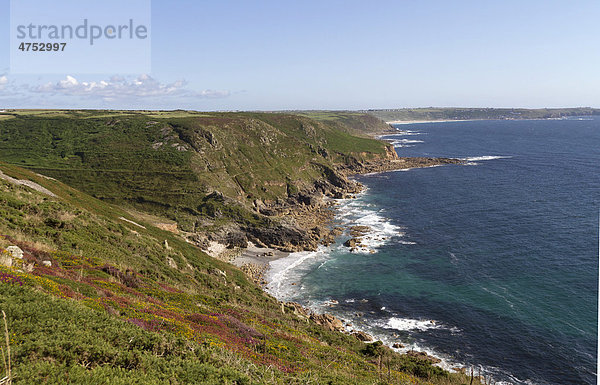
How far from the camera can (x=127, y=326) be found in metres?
16.8

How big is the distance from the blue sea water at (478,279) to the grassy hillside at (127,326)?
17.0 metres

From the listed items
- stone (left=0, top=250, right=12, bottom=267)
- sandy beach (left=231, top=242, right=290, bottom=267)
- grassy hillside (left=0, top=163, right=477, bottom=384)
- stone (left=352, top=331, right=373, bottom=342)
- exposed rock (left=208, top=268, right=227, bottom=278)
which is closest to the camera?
grassy hillside (left=0, top=163, right=477, bottom=384)

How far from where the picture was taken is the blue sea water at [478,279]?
4512 centimetres

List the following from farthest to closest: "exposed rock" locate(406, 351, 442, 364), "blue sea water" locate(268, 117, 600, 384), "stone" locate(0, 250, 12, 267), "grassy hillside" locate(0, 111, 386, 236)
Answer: "grassy hillside" locate(0, 111, 386, 236), "blue sea water" locate(268, 117, 600, 384), "exposed rock" locate(406, 351, 442, 364), "stone" locate(0, 250, 12, 267)

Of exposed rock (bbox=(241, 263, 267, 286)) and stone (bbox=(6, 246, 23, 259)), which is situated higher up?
stone (bbox=(6, 246, 23, 259))

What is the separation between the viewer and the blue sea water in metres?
45.1

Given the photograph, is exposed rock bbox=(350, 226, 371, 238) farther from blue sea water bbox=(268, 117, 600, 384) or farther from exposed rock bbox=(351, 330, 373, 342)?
exposed rock bbox=(351, 330, 373, 342)

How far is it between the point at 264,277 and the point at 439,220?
5668 cm

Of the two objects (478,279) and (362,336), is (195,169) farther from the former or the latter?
(478,279)

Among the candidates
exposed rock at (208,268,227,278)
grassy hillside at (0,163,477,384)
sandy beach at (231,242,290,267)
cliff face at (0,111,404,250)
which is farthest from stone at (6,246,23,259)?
cliff face at (0,111,404,250)

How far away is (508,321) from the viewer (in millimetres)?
50688

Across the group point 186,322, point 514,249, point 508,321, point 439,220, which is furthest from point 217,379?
point 439,220

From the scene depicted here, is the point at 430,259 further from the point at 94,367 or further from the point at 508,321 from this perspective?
the point at 94,367

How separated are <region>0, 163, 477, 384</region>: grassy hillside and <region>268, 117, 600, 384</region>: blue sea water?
55.6 feet
